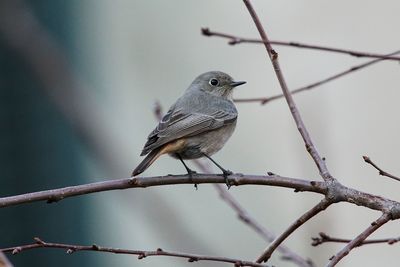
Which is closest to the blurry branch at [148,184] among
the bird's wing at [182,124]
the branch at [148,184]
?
the branch at [148,184]

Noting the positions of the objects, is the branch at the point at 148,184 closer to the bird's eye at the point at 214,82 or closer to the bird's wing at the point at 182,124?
the bird's wing at the point at 182,124

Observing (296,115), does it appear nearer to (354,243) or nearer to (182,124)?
(354,243)

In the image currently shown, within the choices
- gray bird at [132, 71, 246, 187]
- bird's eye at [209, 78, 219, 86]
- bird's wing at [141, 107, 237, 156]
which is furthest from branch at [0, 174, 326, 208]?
bird's eye at [209, 78, 219, 86]

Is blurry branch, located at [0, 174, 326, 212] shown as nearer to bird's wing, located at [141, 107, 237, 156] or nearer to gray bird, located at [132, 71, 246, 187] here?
gray bird, located at [132, 71, 246, 187]

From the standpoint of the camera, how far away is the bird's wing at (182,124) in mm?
4262

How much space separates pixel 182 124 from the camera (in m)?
4.50

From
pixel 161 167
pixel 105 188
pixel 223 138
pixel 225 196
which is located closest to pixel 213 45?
pixel 161 167

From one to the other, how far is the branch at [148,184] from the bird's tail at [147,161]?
1.03ft

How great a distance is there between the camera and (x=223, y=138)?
473 cm

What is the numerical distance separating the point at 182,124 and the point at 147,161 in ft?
1.82

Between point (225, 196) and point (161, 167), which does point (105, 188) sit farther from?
point (161, 167)

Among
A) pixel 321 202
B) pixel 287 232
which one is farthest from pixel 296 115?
pixel 287 232

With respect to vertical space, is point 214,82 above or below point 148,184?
above

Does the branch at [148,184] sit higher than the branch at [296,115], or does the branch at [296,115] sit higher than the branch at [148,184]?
the branch at [296,115]
